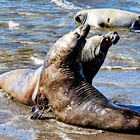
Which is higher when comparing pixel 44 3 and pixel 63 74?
pixel 63 74

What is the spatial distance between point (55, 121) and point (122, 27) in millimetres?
9245

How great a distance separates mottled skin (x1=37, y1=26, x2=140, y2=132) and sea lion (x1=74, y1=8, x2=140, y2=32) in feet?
27.5

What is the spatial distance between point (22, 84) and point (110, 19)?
8489 millimetres

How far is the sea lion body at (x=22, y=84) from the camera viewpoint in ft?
22.0

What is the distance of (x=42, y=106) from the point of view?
20.7 feet

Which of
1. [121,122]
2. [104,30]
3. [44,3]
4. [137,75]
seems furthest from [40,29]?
[121,122]

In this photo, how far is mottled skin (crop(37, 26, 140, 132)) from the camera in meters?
5.68

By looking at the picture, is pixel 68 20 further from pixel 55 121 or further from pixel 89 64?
pixel 55 121

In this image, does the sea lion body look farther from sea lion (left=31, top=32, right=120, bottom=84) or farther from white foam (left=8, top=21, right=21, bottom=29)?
white foam (left=8, top=21, right=21, bottom=29)

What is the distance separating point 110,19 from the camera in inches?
598

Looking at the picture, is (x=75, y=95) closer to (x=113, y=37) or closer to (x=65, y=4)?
(x=113, y=37)

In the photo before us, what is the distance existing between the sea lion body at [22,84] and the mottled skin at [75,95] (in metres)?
0.36

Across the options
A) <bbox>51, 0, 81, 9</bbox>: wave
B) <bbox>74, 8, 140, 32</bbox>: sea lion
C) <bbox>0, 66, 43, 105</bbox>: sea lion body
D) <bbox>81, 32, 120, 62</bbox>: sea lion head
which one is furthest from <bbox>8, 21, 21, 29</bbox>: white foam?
<bbox>81, 32, 120, 62</bbox>: sea lion head

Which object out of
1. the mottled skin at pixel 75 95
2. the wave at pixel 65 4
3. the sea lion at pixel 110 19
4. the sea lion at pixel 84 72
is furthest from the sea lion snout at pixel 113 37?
the wave at pixel 65 4
